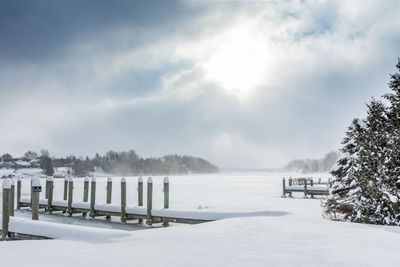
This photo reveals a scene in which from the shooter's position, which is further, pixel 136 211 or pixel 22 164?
pixel 22 164

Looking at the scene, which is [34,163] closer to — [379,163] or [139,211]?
[139,211]

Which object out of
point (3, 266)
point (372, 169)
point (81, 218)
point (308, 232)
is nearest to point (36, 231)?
point (3, 266)

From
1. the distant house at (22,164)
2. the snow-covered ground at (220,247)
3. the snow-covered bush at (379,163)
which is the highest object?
the distant house at (22,164)

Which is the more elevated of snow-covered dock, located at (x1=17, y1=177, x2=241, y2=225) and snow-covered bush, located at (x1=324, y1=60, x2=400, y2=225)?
snow-covered bush, located at (x1=324, y1=60, x2=400, y2=225)

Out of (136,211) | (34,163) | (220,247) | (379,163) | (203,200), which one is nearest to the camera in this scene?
(220,247)

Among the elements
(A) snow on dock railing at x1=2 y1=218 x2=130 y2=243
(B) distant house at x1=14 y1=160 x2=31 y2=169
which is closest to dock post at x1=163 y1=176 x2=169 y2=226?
(A) snow on dock railing at x1=2 y1=218 x2=130 y2=243

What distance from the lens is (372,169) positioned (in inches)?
337

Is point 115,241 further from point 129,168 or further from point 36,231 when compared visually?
point 129,168

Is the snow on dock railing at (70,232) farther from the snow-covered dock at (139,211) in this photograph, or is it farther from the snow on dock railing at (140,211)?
the snow on dock railing at (140,211)

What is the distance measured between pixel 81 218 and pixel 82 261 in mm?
13853

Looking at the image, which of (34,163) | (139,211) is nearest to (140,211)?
(139,211)

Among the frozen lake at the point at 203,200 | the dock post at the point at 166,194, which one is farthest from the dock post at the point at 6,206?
the dock post at the point at 166,194

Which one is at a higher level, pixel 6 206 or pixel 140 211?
pixel 6 206

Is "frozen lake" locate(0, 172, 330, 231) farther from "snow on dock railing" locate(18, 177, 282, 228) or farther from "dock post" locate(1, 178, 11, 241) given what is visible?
"dock post" locate(1, 178, 11, 241)
